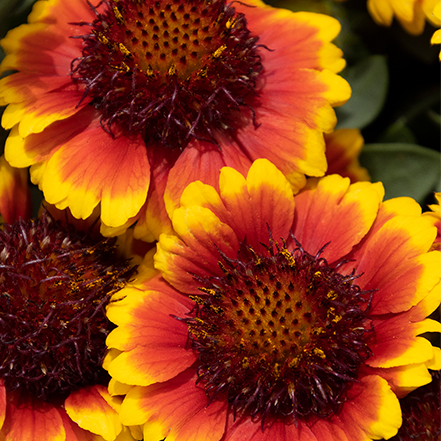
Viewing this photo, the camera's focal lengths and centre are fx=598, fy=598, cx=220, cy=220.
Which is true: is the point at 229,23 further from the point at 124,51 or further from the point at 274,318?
the point at 274,318

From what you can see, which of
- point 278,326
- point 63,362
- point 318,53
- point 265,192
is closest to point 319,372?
point 278,326

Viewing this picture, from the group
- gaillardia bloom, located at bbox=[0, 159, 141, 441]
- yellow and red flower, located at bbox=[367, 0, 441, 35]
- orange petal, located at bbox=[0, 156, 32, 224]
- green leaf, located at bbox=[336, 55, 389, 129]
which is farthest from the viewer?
green leaf, located at bbox=[336, 55, 389, 129]

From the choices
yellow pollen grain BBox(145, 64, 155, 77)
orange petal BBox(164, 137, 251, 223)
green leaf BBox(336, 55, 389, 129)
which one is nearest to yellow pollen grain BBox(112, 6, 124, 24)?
yellow pollen grain BBox(145, 64, 155, 77)

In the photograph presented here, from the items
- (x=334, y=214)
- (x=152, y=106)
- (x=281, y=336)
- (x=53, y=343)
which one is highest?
(x=152, y=106)

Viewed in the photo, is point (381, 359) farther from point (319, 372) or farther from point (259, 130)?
point (259, 130)

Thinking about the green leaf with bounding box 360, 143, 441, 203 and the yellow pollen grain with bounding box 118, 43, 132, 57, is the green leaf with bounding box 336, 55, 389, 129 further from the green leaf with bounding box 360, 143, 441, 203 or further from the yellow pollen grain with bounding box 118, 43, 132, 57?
the yellow pollen grain with bounding box 118, 43, 132, 57

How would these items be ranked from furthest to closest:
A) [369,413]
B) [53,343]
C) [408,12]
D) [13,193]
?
[408,12], [13,193], [53,343], [369,413]

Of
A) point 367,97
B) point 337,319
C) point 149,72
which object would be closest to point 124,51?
point 149,72

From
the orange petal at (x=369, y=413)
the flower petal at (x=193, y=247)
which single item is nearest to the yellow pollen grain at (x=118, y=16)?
the flower petal at (x=193, y=247)
